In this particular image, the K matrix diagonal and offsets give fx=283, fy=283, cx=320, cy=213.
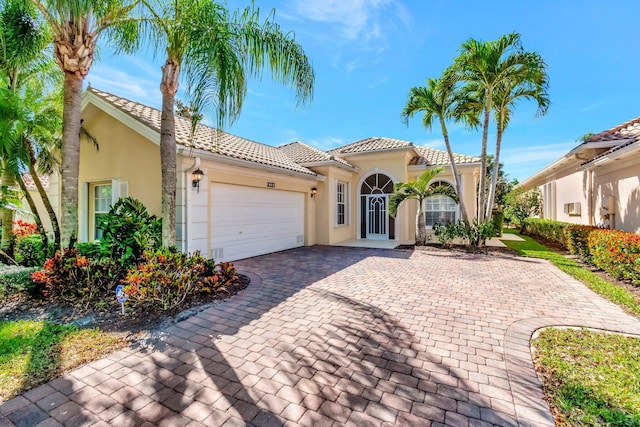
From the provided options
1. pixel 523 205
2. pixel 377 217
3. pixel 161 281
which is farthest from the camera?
pixel 523 205

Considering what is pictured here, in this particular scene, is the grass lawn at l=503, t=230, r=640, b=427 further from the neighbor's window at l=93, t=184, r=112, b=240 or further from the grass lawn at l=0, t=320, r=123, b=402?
the neighbor's window at l=93, t=184, r=112, b=240

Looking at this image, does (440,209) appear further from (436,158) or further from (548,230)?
(548,230)

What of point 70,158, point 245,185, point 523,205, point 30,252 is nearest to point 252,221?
point 245,185

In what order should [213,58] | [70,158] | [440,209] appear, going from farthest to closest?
[440,209]
[70,158]
[213,58]

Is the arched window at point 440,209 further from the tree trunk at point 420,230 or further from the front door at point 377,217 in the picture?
the front door at point 377,217

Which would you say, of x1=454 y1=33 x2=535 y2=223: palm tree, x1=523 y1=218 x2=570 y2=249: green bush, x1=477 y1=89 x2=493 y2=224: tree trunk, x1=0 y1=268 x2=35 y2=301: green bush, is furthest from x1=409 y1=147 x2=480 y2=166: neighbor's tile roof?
x1=0 y1=268 x2=35 y2=301: green bush

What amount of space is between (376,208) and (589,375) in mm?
13565

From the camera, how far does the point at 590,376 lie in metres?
3.43

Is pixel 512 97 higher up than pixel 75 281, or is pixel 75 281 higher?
pixel 512 97

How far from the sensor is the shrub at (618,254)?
7.29m

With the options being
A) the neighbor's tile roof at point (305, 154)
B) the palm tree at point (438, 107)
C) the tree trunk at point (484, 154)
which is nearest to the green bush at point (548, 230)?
the tree trunk at point (484, 154)

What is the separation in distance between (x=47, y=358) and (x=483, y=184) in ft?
51.3

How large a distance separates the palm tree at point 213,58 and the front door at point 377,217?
415 inches

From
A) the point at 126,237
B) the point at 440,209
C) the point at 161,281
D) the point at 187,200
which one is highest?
the point at 187,200
